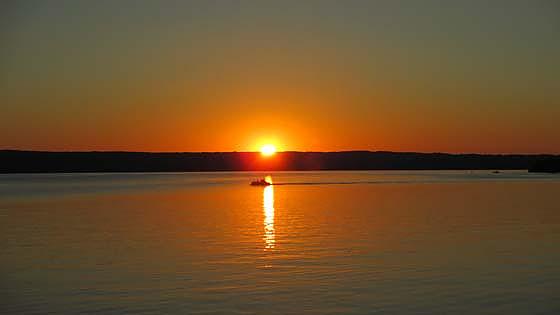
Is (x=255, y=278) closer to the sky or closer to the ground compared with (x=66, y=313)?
closer to the sky

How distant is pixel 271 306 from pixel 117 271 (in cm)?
908

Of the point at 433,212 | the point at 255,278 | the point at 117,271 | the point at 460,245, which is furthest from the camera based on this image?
the point at 433,212

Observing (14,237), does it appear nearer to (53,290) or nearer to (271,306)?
(53,290)

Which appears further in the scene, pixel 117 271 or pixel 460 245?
pixel 460 245

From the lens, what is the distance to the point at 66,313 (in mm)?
18953

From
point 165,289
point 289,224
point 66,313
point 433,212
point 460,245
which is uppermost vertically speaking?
point 433,212

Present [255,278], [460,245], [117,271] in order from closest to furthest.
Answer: [255,278] < [117,271] < [460,245]

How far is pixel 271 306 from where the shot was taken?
64.8 feet

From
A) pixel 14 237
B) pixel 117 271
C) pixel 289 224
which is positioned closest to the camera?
pixel 117 271

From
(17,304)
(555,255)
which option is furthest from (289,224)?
(17,304)

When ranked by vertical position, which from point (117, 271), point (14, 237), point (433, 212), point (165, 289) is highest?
point (433, 212)

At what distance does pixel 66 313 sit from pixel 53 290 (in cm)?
385

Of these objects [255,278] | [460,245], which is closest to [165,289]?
[255,278]

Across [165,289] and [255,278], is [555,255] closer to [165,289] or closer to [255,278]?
[255,278]
